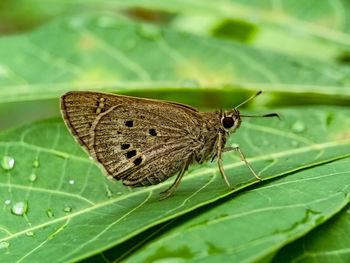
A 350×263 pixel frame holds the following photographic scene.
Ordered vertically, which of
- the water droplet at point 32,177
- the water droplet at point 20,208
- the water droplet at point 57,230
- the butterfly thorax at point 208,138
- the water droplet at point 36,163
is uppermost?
the water droplet at point 36,163

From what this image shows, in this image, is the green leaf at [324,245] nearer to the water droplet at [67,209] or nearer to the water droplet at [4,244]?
the water droplet at [67,209]

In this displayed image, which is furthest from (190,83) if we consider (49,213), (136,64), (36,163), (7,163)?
(49,213)

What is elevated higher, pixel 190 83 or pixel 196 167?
pixel 190 83

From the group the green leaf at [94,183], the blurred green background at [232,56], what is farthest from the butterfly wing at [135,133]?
the blurred green background at [232,56]

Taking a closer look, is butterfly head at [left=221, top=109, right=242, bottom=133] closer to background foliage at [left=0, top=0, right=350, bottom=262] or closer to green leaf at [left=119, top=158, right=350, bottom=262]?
background foliage at [left=0, top=0, right=350, bottom=262]

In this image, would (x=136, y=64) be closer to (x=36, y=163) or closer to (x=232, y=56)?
(x=232, y=56)

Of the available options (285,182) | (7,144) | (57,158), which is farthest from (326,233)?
(7,144)
